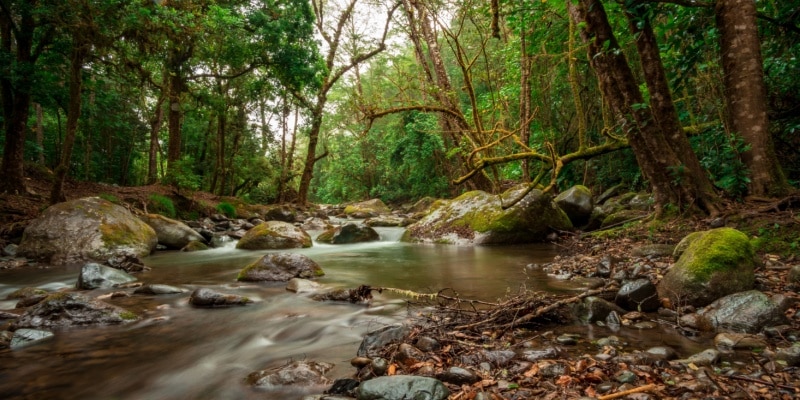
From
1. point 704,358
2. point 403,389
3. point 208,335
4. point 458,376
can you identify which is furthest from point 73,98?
point 704,358

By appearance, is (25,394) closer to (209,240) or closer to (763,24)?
(209,240)

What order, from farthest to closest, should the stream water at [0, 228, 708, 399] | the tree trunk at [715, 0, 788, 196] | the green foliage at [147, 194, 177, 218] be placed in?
the green foliage at [147, 194, 177, 218], the tree trunk at [715, 0, 788, 196], the stream water at [0, 228, 708, 399]

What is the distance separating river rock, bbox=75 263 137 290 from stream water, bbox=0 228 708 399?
43cm

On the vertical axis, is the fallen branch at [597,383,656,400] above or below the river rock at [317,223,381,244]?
below

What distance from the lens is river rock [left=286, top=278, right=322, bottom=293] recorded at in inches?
213

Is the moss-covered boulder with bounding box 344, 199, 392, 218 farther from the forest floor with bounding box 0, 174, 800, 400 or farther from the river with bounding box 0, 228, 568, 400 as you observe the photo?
the forest floor with bounding box 0, 174, 800, 400

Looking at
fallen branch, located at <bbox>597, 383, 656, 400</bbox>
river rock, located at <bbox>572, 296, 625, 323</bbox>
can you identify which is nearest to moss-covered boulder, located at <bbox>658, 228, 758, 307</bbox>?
river rock, located at <bbox>572, 296, 625, 323</bbox>

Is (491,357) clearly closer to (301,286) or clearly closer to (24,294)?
(301,286)

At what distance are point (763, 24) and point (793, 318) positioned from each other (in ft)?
19.4

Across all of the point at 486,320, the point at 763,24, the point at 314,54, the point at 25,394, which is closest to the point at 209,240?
the point at 314,54

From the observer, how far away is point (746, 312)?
9.87 ft

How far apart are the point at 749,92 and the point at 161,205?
1494 centimetres

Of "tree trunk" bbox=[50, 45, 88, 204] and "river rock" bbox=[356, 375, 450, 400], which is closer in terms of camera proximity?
"river rock" bbox=[356, 375, 450, 400]

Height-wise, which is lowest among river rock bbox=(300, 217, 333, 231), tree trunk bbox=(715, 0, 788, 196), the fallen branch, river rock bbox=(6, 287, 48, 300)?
the fallen branch
